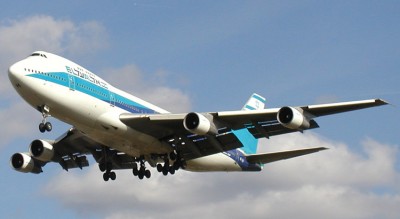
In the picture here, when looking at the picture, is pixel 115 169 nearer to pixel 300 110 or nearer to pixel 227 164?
pixel 227 164

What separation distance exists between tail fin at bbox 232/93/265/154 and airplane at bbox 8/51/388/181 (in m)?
2.94

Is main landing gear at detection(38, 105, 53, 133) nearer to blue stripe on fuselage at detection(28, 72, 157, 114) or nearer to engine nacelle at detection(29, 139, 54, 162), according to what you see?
blue stripe on fuselage at detection(28, 72, 157, 114)

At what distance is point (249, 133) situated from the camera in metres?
56.0

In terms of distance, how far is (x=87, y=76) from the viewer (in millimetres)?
44562

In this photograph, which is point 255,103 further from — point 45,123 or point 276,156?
point 45,123

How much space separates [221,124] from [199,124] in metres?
2.08

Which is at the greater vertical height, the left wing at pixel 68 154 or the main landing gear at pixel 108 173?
the left wing at pixel 68 154

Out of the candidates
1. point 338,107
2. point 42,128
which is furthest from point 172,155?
point 338,107

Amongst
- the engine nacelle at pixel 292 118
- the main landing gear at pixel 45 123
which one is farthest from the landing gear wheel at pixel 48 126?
the engine nacelle at pixel 292 118

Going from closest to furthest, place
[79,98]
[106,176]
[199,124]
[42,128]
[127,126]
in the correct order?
[42,128] → [79,98] → [199,124] → [127,126] → [106,176]

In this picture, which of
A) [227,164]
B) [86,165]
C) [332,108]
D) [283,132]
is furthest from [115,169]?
[332,108]

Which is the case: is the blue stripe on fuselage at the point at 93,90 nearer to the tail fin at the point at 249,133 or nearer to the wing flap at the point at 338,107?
the wing flap at the point at 338,107

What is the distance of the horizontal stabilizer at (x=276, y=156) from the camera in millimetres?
48144

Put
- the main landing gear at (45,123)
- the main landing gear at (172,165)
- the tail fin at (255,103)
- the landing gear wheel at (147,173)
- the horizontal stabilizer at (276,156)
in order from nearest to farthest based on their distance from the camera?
the main landing gear at (45,123) → the horizontal stabilizer at (276,156) → the main landing gear at (172,165) → the landing gear wheel at (147,173) → the tail fin at (255,103)
